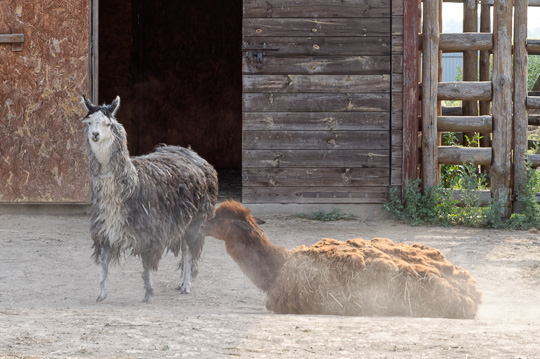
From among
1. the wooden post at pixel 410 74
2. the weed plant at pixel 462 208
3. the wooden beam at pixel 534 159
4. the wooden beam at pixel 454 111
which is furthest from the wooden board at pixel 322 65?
the wooden beam at pixel 454 111

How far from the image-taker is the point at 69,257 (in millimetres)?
7918

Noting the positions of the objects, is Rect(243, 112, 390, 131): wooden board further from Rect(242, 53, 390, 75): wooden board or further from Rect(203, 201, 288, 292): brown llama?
Rect(203, 201, 288, 292): brown llama

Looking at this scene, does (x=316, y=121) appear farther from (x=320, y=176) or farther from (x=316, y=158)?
(x=320, y=176)

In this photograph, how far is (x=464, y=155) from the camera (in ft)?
33.2

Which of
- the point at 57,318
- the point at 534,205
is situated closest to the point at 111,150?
the point at 57,318

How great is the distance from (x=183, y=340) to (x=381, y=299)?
158 cm

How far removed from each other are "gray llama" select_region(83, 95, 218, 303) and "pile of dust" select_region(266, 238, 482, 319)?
1.27 meters

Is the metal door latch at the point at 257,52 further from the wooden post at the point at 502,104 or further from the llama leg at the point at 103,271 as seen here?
the llama leg at the point at 103,271

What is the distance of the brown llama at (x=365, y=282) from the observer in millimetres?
5195

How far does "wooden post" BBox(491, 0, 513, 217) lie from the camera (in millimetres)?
9938

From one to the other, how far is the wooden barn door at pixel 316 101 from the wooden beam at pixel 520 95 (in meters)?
1.65

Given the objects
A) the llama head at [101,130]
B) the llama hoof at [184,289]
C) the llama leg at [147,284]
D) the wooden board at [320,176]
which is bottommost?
the llama hoof at [184,289]

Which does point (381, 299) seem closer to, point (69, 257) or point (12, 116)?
point (69, 257)

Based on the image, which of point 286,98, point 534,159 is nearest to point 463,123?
point 534,159
